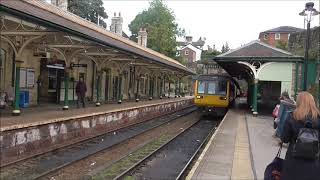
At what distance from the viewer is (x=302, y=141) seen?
4238mm

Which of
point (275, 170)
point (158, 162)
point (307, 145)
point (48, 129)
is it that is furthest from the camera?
point (48, 129)

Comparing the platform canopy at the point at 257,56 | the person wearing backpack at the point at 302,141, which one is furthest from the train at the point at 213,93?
the person wearing backpack at the point at 302,141

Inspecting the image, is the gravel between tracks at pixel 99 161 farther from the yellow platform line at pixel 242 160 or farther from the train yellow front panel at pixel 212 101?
the train yellow front panel at pixel 212 101

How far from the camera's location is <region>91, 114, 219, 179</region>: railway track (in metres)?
10.0

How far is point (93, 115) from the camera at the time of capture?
16.0 m

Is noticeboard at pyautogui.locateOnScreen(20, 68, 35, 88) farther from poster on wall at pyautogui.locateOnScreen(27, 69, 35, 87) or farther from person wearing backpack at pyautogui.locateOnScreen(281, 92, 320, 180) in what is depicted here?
person wearing backpack at pyautogui.locateOnScreen(281, 92, 320, 180)

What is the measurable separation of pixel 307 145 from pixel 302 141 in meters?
0.06

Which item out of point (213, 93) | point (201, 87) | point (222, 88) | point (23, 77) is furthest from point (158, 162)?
point (201, 87)

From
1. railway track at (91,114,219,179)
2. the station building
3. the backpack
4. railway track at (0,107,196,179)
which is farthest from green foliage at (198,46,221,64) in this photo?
the backpack

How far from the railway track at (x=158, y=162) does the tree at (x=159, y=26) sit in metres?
42.2

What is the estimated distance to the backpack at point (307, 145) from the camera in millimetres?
4219

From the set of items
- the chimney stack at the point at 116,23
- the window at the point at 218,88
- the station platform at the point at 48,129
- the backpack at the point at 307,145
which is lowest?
the station platform at the point at 48,129

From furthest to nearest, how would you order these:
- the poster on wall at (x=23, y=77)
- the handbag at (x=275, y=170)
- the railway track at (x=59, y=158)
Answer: the poster on wall at (x=23, y=77), the railway track at (x=59, y=158), the handbag at (x=275, y=170)

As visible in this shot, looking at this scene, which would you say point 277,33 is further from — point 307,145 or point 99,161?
point 307,145
